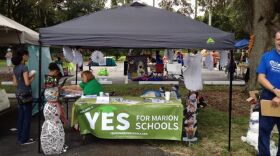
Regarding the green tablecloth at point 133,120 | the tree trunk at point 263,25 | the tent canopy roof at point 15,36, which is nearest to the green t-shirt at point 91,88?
the green tablecloth at point 133,120

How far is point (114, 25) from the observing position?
7.42m

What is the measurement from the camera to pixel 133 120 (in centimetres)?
745

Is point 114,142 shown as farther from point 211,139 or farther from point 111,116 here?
point 211,139

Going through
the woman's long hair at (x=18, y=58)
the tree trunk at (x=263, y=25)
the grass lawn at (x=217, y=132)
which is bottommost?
the grass lawn at (x=217, y=132)

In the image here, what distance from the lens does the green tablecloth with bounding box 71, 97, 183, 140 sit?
7.45 meters

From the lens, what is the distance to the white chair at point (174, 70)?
21.0 m

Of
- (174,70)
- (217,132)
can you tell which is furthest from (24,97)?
(174,70)

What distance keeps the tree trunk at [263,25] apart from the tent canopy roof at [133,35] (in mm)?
7285

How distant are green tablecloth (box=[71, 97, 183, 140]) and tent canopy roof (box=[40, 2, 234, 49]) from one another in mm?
1153

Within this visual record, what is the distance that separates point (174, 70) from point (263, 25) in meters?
7.58

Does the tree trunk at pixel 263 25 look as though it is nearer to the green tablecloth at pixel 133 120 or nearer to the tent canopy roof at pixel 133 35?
the tent canopy roof at pixel 133 35

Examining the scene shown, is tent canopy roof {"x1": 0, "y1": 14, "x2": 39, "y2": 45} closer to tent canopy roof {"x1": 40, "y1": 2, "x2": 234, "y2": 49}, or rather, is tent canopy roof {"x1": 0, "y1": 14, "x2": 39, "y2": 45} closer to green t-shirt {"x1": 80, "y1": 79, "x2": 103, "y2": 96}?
green t-shirt {"x1": 80, "y1": 79, "x2": 103, "y2": 96}

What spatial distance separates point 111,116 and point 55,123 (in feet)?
3.57

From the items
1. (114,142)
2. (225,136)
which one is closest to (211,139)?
(225,136)
